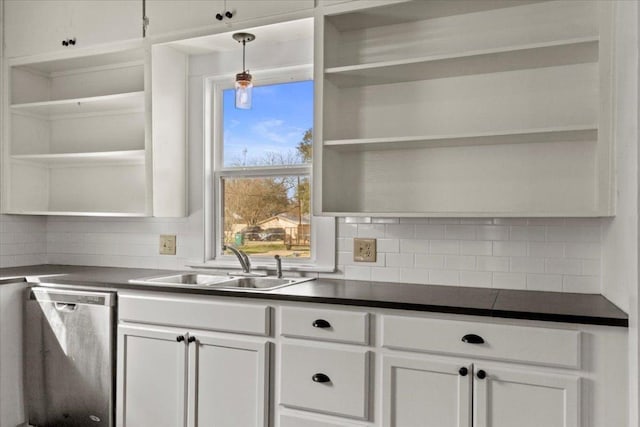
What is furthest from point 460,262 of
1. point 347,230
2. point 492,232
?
point 347,230

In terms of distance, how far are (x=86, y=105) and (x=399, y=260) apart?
2.14m

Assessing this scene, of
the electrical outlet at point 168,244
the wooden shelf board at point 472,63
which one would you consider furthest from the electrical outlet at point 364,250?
the electrical outlet at point 168,244

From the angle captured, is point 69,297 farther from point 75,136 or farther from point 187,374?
point 75,136

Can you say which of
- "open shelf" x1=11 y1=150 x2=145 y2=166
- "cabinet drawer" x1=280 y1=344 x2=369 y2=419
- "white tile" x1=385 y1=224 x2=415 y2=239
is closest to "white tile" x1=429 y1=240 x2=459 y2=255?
"white tile" x1=385 y1=224 x2=415 y2=239

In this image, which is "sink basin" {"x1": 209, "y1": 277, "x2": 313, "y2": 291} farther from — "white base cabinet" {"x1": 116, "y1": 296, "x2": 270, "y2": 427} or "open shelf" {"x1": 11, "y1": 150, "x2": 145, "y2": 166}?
"open shelf" {"x1": 11, "y1": 150, "x2": 145, "y2": 166}

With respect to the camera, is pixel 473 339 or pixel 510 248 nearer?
pixel 473 339

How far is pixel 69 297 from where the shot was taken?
2781 mm

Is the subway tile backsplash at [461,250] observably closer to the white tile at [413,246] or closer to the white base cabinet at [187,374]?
the white tile at [413,246]

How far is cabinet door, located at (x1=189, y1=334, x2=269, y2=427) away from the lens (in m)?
2.36

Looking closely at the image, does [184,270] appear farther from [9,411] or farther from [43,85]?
[43,85]

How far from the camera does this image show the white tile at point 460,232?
8.56 ft

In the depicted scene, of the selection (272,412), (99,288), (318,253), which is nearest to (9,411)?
(99,288)

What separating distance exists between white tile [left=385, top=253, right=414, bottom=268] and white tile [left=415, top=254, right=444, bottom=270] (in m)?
0.04

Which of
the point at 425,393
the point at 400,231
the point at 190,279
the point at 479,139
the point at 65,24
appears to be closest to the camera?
the point at 425,393
